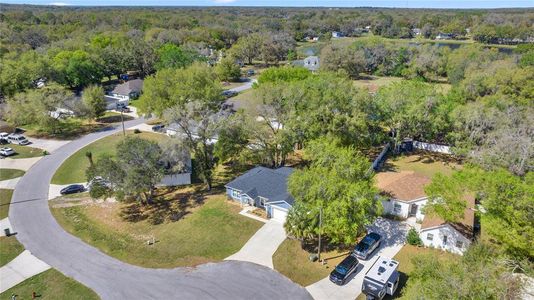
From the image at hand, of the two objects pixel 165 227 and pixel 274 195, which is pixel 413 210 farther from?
pixel 165 227

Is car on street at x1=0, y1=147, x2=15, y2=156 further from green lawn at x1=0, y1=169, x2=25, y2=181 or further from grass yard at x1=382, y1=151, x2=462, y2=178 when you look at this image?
grass yard at x1=382, y1=151, x2=462, y2=178

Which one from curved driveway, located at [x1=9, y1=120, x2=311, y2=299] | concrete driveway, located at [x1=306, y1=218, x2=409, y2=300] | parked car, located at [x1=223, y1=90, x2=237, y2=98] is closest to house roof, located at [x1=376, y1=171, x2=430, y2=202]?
concrete driveway, located at [x1=306, y1=218, x2=409, y2=300]

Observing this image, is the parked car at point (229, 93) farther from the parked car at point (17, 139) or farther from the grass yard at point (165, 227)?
the grass yard at point (165, 227)

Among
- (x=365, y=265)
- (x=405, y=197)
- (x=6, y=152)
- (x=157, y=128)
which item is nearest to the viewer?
(x=365, y=265)

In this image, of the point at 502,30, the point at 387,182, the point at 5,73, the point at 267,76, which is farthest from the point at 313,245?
the point at 502,30

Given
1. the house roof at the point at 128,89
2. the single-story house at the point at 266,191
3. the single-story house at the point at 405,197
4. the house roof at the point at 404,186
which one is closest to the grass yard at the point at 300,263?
the single-story house at the point at 266,191

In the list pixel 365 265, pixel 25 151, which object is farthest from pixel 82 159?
pixel 365 265
